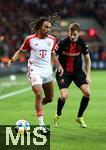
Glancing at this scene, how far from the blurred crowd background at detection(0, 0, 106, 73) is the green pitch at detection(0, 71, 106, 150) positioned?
739 inches

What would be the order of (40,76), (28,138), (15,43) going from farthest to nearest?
(15,43)
(40,76)
(28,138)

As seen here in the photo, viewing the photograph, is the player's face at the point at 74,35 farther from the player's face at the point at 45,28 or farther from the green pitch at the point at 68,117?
the green pitch at the point at 68,117

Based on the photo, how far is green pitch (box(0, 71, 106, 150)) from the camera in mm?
9898

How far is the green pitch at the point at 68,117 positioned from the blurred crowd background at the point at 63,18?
1876cm

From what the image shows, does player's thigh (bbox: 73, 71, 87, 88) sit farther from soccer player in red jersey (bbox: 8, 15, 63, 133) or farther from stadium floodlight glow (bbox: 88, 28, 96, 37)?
stadium floodlight glow (bbox: 88, 28, 96, 37)

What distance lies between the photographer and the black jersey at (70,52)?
12.0m

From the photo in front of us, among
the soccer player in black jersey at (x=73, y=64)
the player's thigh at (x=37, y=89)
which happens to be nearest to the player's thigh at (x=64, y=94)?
the soccer player in black jersey at (x=73, y=64)

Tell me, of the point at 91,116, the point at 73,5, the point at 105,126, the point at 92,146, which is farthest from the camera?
the point at 73,5

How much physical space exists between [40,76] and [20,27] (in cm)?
3159

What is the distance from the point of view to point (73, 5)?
4572 centimetres

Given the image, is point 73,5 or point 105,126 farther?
point 73,5

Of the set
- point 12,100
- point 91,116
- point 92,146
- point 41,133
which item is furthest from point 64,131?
point 12,100

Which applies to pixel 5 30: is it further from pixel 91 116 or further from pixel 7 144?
pixel 7 144

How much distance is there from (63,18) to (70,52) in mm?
33511
